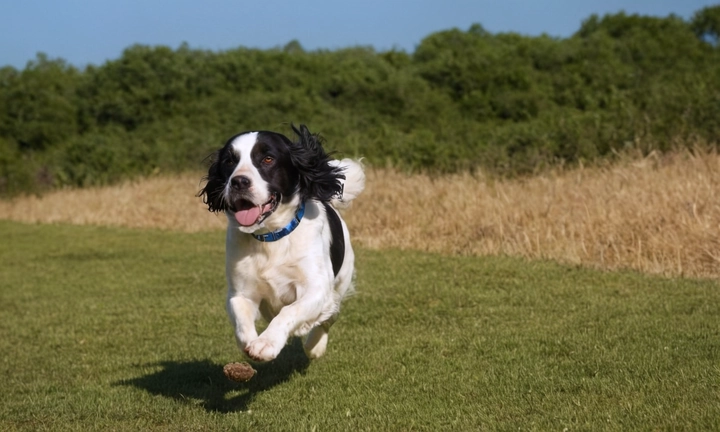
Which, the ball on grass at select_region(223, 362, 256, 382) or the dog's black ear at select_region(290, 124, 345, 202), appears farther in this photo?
the dog's black ear at select_region(290, 124, 345, 202)

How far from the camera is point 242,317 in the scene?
534 cm

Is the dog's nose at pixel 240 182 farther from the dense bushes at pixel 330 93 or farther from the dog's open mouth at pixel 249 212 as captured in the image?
the dense bushes at pixel 330 93

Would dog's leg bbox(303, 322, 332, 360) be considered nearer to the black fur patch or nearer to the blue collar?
the black fur patch

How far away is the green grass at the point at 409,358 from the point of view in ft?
16.1

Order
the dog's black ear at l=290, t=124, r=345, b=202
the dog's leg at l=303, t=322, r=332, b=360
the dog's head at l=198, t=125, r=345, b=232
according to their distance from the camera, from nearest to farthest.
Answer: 1. the dog's head at l=198, t=125, r=345, b=232
2. the dog's black ear at l=290, t=124, r=345, b=202
3. the dog's leg at l=303, t=322, r=332, b=360

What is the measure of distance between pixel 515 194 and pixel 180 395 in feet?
28.2

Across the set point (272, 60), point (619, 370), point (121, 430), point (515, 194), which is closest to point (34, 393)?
point (121, 430)

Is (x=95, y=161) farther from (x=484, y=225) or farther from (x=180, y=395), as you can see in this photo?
(x=180, y=395)

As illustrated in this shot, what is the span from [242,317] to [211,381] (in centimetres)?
101

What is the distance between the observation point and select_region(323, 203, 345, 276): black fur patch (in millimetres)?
6105

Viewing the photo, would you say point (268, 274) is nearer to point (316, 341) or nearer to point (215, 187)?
point (215, 187)

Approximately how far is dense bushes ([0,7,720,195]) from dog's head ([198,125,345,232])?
19.6 m

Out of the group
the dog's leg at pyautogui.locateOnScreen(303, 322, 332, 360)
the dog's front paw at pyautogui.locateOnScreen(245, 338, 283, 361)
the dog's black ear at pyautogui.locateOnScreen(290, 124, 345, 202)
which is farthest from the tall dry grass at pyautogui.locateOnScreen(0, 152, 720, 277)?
the dog's front paw at pyautogui.locateOnScreen(245, 338, 283, 361)

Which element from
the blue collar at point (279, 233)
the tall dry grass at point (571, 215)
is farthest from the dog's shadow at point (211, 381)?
the tall dry grass at point (571, 215)
